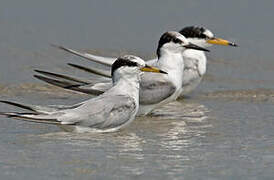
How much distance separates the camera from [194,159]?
5668 millimetres

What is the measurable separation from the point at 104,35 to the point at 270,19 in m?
2.18

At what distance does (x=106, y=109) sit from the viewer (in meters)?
6.75

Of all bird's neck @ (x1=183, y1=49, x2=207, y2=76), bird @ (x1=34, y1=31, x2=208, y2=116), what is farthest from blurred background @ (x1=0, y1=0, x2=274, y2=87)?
bird @ (x1=34, y1=31, x2=208, y2=116)

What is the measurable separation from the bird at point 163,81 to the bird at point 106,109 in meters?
0.60

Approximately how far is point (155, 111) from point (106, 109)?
1413 millimetres

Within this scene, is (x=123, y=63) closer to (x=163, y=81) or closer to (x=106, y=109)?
(x=106, y=109)

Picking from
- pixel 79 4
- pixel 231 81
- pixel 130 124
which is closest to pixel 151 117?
pixel 130 124

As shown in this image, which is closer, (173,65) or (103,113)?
(103,113)

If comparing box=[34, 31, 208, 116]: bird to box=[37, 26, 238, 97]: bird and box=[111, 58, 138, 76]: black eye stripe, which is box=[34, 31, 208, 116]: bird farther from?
box=[111, 58, 138, 76]: black eye stripe

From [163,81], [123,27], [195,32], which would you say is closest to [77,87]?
[163,81]

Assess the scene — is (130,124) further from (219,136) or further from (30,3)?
(30,3)

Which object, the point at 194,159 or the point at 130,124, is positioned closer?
the point at 194,159

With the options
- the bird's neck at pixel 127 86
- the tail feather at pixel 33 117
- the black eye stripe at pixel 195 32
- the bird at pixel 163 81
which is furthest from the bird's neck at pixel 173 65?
the tail feather at pixel 33 117

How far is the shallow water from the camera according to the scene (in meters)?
5.44
